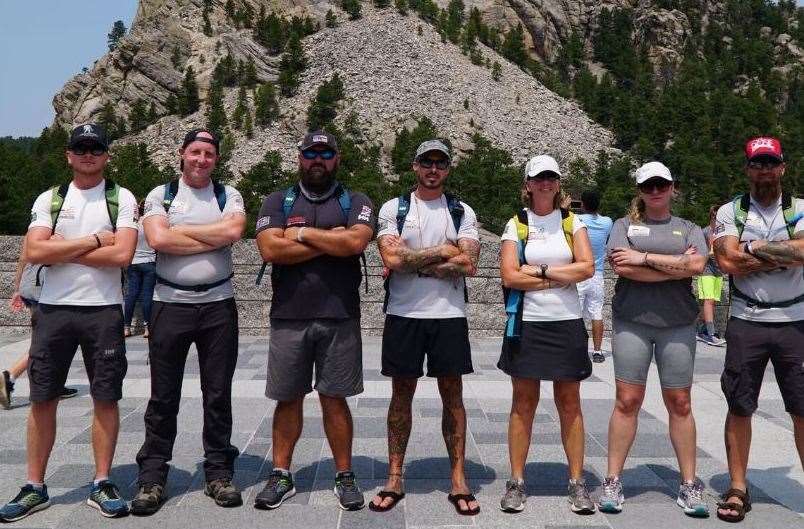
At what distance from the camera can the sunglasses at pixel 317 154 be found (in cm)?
413

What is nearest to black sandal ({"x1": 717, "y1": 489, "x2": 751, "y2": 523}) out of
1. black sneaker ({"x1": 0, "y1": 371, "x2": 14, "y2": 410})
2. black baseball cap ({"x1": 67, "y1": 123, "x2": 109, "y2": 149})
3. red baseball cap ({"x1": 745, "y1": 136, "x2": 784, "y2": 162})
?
red baseball cap ({"x1": 745, "y1": 136, "x2": 784, "y2": 162})

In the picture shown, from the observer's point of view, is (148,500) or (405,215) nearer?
(148,500)

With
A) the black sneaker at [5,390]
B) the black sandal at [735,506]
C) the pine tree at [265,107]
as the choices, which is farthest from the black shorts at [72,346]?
the pine tree at [265,107]

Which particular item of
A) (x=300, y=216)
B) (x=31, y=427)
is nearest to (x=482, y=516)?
(x=300, y=216)

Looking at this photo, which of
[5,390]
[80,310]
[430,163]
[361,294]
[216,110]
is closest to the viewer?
[80,310]

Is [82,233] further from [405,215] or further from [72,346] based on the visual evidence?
[405,215]

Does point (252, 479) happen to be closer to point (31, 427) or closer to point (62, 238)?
point (31, 427)

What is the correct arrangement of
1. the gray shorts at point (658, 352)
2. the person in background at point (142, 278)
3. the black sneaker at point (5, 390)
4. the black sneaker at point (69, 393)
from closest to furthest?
the gray shorts at point (658, 352), the black sneaker at point (5, 390), the black sneaker at point (69, 393), the person in background at point (142, 278)

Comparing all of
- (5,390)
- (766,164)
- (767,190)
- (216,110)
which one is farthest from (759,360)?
(216,110)

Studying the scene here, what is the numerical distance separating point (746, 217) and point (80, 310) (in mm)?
3724

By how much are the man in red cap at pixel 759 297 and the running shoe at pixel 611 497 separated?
0.51 m

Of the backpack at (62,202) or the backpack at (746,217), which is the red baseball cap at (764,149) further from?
the backpack at (62,202)

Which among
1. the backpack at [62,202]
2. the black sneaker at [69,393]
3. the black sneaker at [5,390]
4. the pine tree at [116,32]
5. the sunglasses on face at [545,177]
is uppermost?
the pine tree at [116,32]

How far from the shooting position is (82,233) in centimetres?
404
